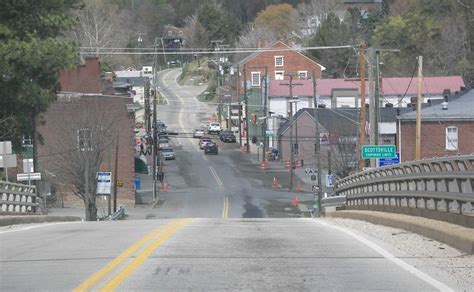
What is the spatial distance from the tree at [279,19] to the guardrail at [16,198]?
124543 mm

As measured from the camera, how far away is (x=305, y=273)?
35.4 feet

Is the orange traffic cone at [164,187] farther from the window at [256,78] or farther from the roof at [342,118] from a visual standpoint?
the window at [256,78]

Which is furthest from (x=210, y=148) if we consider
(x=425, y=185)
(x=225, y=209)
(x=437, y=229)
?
(x=437, y=229)

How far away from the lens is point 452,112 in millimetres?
56344

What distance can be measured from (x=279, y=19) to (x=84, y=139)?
10696 cm

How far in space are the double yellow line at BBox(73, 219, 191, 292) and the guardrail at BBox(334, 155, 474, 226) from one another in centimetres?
544

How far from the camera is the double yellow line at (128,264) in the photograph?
9961 millimetres

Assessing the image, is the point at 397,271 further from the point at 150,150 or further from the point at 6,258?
the point at 150,150

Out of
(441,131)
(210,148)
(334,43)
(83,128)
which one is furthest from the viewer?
(334,43)

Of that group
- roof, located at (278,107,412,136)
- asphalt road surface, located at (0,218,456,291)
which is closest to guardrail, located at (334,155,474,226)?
asphalt road surface, located at (0,218,456,291)

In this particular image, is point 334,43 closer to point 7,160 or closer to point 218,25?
point 218,25

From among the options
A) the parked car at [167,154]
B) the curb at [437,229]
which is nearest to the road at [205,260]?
the curb at [437,229]

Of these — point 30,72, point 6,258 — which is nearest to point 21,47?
point 30,72

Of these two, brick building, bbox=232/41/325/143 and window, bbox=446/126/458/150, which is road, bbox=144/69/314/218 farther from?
window, bbox=446/126/458/150
